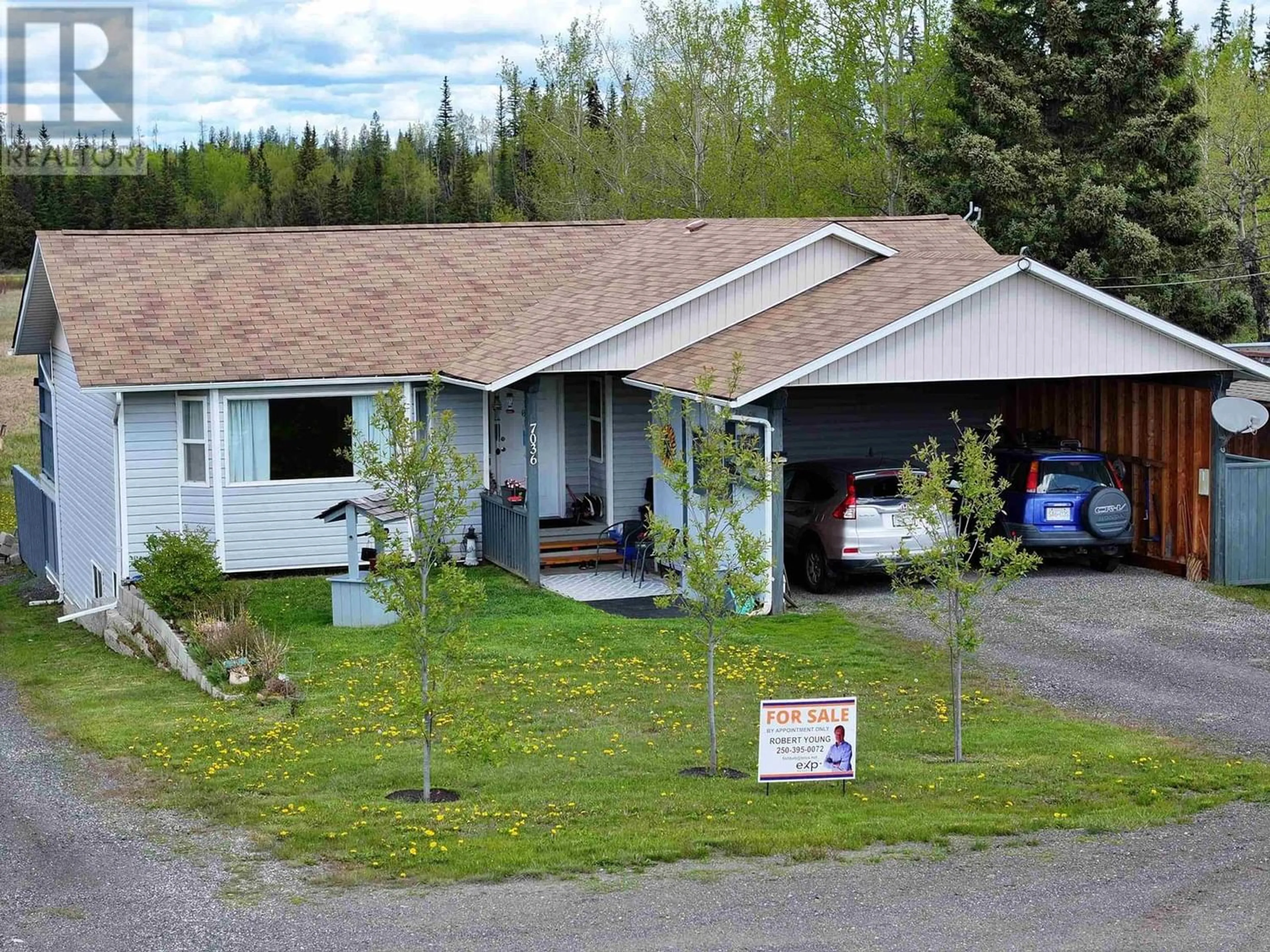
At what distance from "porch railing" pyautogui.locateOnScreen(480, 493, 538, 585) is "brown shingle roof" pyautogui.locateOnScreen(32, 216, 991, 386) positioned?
1.83 metres

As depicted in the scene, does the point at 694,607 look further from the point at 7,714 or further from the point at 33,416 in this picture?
the point at 33,416

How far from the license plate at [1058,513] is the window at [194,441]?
409 inches

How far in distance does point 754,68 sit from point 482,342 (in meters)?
32.4

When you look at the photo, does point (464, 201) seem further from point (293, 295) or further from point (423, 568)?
point (423, 568)

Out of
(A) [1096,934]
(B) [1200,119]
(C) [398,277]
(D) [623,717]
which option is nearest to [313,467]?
(C) [398,277]

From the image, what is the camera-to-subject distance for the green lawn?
1095cm

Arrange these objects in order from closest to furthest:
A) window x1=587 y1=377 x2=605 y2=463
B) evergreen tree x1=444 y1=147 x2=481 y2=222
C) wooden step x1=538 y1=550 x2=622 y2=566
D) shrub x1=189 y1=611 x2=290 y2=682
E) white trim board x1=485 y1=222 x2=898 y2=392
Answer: shrub x1=189 y1=611 x2=290 y2=682 < white trim board x1=485 y1=222 x2=898 y2=392 < wooden step x1=538 y1=550 x2=622 y2=566 < window x1=587 y1=377 x2=605 y2=463 < evergreen tree x1=444 y1=147 x2=481 y2=222

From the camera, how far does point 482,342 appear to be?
22688mm

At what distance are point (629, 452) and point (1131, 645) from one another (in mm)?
8090

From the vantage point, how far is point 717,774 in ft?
40.9

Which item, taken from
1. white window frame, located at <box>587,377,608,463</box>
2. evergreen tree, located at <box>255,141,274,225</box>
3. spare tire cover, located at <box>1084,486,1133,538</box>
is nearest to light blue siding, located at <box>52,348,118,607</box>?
white window frame, located at <box>587,377,608,463</box>

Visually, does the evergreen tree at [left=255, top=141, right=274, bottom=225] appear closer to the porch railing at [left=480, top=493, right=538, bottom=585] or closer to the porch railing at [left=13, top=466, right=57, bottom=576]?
the porch railing at [left=13, top=466, right=57, bottom=576]

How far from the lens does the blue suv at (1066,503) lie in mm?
20281

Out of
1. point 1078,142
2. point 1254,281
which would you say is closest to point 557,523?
point 1078,142
